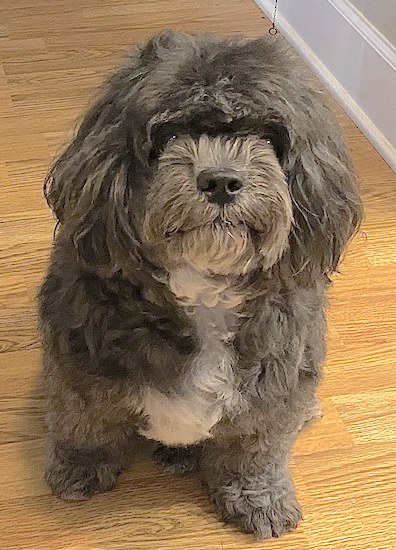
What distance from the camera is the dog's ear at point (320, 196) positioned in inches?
41.3

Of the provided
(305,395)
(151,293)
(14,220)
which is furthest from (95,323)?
(14,220)

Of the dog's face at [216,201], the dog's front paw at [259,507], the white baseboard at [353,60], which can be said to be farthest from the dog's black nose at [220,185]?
the white baseboard at [353,60]

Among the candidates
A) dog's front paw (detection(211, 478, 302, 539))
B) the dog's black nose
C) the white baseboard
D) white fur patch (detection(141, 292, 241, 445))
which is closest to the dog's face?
the dog's black nose

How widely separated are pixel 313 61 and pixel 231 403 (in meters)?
1.30

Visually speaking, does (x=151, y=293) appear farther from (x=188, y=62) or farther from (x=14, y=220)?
(x=14, y=220)

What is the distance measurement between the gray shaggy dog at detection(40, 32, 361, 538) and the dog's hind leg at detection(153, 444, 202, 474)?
11 cm

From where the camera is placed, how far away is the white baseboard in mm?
2016

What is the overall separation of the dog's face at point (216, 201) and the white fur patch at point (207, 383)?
0.13 meters

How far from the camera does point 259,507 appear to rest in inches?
53.1

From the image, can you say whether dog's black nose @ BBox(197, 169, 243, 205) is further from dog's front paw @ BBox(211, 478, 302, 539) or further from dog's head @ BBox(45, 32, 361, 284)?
dog's front paw @ BBox(211, 478, 302, 539)

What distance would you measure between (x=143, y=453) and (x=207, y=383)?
33 centimetres

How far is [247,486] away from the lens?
1.36m

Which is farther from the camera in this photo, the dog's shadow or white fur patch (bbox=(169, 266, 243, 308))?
the dog's shadow

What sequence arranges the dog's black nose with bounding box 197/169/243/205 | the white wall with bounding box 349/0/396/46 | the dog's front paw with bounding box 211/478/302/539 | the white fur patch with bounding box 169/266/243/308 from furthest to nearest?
1. the white wall with bounding box 349/0/396/46
2. the dog's front paw with bounding box 211/478/302/539
3. the white fur patch with bounding box 169/266/243/308
4. the dog's black nose with bounding box 197/169/243/205
